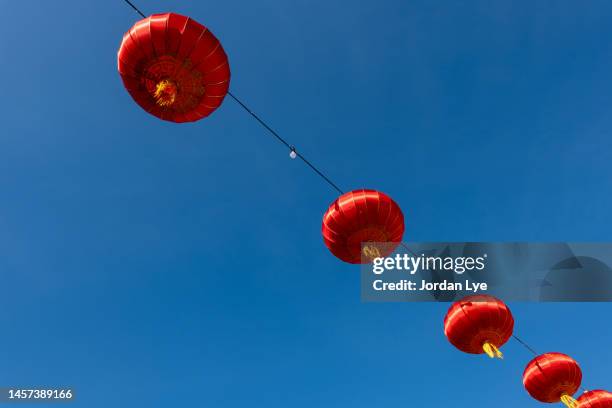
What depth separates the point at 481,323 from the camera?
28.3 feet

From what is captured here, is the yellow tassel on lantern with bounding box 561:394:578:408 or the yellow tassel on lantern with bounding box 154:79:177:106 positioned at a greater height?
the yellow tassel on lantern with bounding box 154:79:177:106

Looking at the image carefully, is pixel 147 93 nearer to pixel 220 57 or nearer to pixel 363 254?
pixel 220 57

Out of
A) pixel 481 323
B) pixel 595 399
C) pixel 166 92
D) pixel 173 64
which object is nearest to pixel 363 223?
pixel 481 323

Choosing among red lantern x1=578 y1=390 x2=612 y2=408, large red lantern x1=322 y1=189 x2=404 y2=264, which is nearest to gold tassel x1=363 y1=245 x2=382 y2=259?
large red lantern x1=322 y1=189 x2=404 y2=264

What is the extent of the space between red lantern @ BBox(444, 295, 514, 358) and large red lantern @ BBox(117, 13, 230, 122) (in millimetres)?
6162

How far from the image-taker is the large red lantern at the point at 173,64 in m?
6.09

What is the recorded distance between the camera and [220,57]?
21.0 feet

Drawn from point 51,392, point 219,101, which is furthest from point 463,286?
point 51,392

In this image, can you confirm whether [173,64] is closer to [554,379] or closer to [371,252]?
[371,252]

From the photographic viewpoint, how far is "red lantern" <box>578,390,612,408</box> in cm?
1052

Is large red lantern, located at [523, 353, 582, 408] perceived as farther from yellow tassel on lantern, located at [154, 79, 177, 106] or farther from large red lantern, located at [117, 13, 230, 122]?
yellow tassel on lantern, located at [154, 79, 177, 106]

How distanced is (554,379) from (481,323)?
287 cm

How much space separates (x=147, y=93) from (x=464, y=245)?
672cm

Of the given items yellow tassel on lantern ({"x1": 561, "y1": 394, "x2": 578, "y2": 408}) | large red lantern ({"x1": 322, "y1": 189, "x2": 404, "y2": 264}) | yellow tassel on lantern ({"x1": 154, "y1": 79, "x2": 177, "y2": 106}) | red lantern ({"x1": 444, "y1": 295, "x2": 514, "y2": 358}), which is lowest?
yellow tassel on lantern ({"x1": 561, "y1": 394, "x2": 578, "y2": 408})
